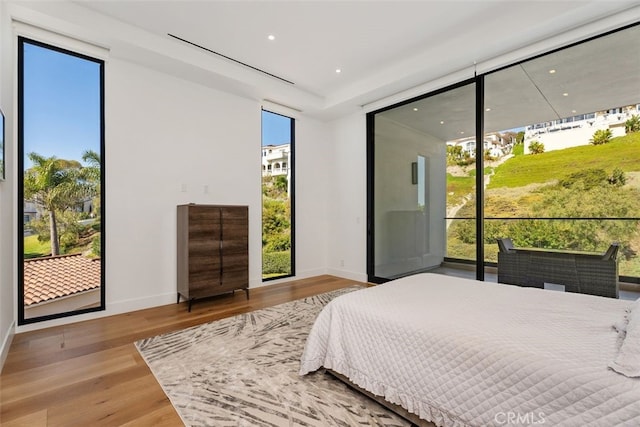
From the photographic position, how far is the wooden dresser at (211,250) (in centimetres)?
351

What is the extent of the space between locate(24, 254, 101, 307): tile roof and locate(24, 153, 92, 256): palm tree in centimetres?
13

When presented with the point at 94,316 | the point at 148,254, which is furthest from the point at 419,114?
the point at 94,316

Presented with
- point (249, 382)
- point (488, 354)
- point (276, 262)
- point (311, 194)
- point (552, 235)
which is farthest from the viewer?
point (311, 194)

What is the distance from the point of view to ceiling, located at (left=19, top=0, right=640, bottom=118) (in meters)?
2.82

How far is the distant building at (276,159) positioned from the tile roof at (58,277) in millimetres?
2617

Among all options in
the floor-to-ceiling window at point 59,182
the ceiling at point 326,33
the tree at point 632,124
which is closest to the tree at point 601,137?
the tree at point 632,124

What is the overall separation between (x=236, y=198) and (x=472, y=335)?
3.68 meters

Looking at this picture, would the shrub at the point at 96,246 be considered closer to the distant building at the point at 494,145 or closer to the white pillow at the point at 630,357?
the white pillow at the point at 630,357

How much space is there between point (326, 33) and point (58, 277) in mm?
3899

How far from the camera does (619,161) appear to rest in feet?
9.29

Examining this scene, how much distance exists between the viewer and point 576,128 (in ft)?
10.3

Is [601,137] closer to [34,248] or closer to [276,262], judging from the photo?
[276,262]

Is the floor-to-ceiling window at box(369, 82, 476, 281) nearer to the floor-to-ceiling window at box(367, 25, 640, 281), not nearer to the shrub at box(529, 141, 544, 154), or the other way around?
the floor-to-ceiling window at box(367, 25, 640, 281)

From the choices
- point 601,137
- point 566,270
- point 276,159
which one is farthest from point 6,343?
point 601,137
